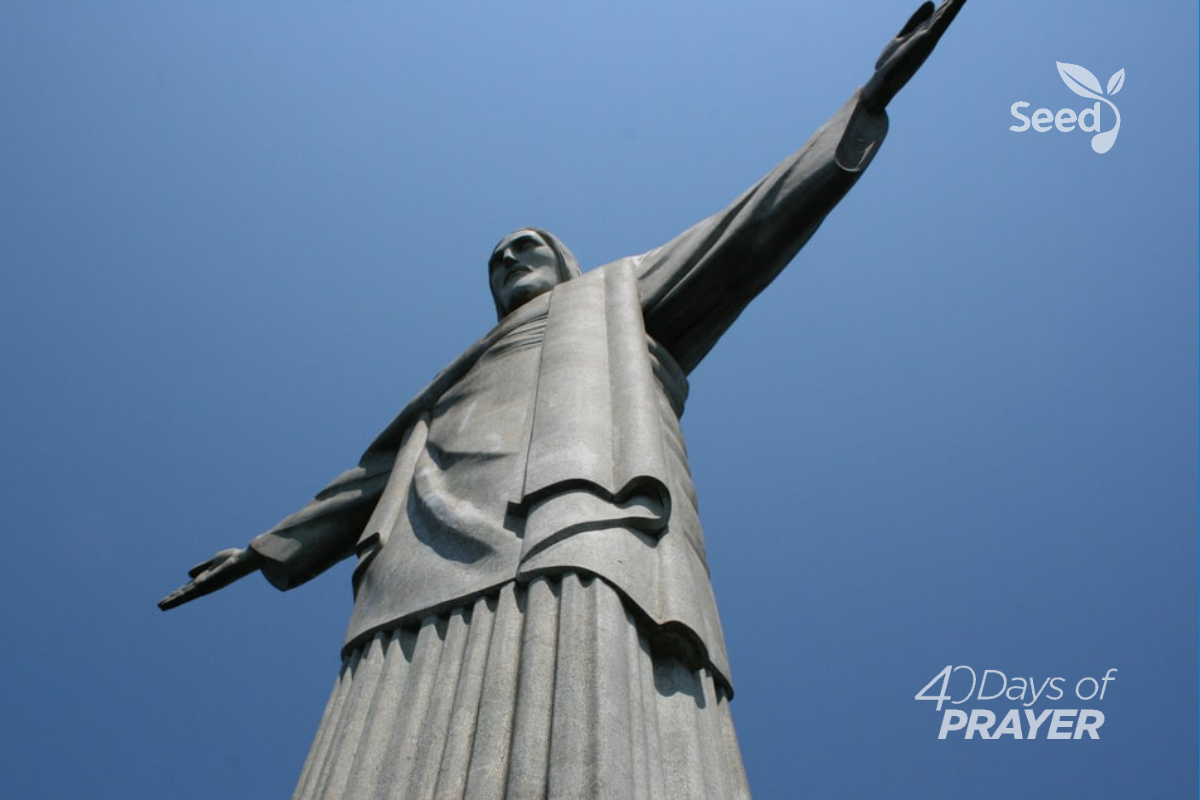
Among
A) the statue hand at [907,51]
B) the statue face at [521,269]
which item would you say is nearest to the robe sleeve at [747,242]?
the statue hand at [907,51]

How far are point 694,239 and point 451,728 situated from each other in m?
4.45

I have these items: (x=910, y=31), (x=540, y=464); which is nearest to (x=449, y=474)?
(x=540, y=464)

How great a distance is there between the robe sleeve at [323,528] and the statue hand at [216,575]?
0.46 feet

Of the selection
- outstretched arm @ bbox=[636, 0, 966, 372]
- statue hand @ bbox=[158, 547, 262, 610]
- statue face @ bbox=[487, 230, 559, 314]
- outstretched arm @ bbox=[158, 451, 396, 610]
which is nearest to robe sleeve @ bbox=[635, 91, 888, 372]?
outstretched arm @ bbox=[636, 0, 966, 372]

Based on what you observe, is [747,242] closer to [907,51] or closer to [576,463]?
[907,51]

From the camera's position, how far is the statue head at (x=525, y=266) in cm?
954

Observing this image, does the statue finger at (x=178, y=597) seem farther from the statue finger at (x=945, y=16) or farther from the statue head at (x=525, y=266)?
the statue finger at (x=945, y=16)

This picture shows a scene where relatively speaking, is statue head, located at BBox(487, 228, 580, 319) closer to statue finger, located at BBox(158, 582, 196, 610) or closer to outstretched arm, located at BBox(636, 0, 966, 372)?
outstretched arm, located at BBox(636, 0, 966, 372)

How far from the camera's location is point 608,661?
191 inches

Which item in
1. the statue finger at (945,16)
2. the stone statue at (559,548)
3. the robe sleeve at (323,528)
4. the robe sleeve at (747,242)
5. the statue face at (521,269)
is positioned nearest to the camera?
the stone statue at (559,548)

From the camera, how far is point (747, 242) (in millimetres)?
8242

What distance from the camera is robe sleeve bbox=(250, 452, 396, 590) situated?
8836 millimetres

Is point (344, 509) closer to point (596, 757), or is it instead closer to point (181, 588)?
point (181, 588)

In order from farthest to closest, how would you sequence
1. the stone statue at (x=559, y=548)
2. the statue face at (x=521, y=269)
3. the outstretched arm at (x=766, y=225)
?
the statue face at (x=521, y=269), the outstretched arm at (x=766, y=225), the stone statue at (x=559, y=548)
